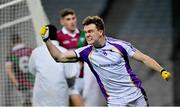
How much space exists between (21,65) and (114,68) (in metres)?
3.21

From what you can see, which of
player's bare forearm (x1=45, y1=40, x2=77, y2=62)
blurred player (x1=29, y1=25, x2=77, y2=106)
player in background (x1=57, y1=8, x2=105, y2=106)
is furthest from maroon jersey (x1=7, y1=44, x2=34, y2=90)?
player's bare forearm (x1=45, y1=40, x2=77, y2=62)

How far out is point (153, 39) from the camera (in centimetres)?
1291

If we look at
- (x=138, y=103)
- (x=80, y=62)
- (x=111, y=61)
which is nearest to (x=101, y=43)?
(x=111, y=61)

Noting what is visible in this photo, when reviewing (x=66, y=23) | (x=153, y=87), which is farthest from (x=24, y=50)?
(x=153, y=87)

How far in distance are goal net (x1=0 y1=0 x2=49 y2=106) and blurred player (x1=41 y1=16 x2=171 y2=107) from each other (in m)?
2.43

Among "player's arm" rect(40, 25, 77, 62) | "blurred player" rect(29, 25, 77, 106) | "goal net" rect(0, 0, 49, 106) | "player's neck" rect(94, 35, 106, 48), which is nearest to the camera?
"player's arm" rect(40, 25, 77, 62)

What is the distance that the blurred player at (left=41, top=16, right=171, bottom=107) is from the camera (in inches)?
258

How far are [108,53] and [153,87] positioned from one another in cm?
623

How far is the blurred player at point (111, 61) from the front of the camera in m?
6.56

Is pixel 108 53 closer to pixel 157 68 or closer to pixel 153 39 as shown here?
pixel 157 68

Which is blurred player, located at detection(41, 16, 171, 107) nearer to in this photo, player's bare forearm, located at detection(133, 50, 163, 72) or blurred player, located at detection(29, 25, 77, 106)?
player's bare forearm, located at detection(133, 50, 163, 72)

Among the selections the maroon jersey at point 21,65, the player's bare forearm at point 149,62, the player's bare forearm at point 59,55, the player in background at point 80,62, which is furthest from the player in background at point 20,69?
the player's bare forearm at point 149,62

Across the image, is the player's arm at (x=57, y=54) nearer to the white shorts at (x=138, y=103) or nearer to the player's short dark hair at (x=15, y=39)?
the white shorts at (x=138, y=103)

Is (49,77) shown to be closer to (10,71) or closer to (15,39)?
(10,71)
